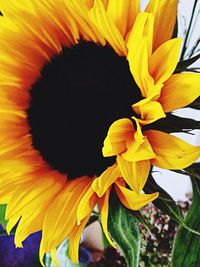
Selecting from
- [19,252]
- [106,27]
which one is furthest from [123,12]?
[19,252]

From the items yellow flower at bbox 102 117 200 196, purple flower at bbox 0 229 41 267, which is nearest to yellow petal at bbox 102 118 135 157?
yellow flower at bbox 102 117 200 196

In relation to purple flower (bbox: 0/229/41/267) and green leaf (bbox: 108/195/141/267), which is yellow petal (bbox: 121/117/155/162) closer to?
green leaf (bbox: 108/195/141/267)

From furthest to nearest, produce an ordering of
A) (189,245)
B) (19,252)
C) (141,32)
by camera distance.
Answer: (19,252) → (189,245) → (141,32)

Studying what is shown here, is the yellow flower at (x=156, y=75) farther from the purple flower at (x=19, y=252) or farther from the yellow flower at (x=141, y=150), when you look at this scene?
the purple flower at (x=19, y=252)

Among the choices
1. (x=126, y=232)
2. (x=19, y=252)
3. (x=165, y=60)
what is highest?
(x=165, y=60)

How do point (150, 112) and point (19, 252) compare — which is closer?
point (150, 112)

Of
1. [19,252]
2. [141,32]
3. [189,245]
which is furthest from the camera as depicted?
[19,252]

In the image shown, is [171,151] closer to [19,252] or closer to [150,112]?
[150,112]
